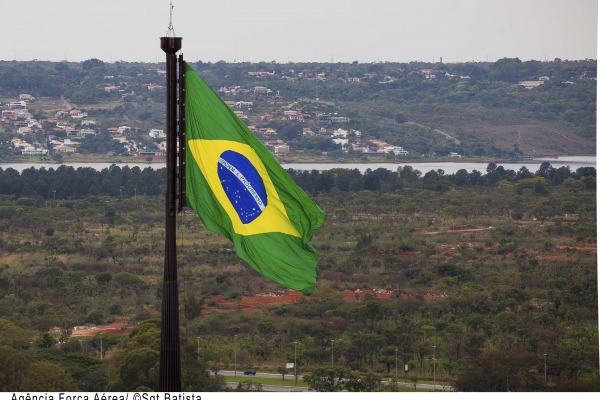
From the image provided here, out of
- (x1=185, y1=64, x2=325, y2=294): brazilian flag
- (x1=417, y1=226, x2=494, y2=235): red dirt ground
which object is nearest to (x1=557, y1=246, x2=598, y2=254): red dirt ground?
(x1=417, y1=226, x2=494, y2=235): red dirt ground

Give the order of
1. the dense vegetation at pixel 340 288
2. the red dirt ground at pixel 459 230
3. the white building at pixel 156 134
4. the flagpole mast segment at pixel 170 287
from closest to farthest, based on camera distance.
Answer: the flagpole mast segment at pixel 170 287, the dense vegetation at pixel 340 288, the red dirt ground at pixel 459 230, the white building at pixel 156 134

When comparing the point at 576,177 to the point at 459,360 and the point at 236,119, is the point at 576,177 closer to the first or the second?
the point at 459,360

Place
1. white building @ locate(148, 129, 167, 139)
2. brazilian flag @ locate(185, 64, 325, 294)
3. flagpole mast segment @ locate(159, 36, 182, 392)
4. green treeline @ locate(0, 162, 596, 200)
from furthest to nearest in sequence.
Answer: white building @ locate(148, 129, 167, 139) → green treeline @ locate(0, 162, 596, 200) → brazilian flag @ locate(185, 64, 325, 294) → flagpole mast segment @ locate(159, 36, 182, 392)

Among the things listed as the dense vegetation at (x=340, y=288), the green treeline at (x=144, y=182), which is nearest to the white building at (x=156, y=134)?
the green treeline at (x=144, y=182)

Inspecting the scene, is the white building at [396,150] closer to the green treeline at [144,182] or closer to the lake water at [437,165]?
the lake water at [437,165]

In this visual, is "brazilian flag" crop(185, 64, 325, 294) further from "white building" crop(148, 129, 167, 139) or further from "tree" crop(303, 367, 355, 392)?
"white building" crop(148, 129, 167, 139)

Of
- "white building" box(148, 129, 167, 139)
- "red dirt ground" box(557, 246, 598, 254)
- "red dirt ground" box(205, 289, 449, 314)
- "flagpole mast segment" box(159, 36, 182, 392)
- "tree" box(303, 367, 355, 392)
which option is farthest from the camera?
"white building" box(148, 129, 167, 139)

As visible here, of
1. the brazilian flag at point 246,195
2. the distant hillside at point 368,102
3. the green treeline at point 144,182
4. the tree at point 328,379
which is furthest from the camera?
the distant hillside at point 368,102

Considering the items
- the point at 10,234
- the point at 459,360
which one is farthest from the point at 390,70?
the point at 459,360
